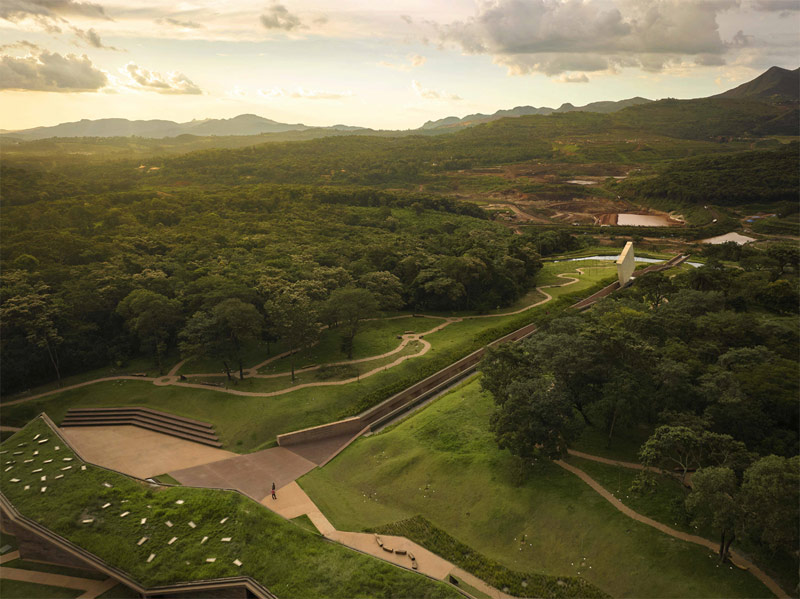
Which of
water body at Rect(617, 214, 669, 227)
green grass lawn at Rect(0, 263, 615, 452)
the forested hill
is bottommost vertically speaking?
green grass lawn at Rect(0, 263, 615, 452)

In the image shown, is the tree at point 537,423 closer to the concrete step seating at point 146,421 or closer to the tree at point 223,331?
→ the concrete step seating at point 146,421

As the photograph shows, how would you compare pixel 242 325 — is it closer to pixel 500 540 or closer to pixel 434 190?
pixel 500 540

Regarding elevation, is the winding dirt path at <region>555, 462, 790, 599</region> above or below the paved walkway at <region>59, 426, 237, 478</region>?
above

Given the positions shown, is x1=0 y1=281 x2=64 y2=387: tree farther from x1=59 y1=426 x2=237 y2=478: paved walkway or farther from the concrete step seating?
x1=59 y1=426 x2=237 y2=478: paved walkway

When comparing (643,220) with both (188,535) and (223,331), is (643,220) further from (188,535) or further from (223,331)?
(188,535)

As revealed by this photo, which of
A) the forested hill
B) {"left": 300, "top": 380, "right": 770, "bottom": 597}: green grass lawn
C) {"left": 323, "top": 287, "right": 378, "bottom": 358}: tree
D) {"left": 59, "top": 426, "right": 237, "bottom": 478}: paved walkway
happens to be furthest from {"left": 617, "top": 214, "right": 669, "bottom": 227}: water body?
{"left": 59, "top": 426, "right": 237, "bottom": 478}: paved walkway

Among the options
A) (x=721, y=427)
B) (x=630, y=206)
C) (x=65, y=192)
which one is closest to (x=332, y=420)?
(x=721, y=427)

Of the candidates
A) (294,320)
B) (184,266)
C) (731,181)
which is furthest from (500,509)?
(731,181)
